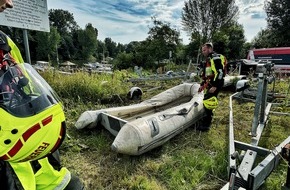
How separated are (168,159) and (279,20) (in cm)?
2612

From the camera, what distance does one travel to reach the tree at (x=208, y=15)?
75.0 ft

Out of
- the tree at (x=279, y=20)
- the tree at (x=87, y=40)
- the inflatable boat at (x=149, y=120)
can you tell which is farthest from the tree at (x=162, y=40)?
the tree at (x=87, y=40)

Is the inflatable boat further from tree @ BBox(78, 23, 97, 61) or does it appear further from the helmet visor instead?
tree @ BBox(78, 23, 97, 61)

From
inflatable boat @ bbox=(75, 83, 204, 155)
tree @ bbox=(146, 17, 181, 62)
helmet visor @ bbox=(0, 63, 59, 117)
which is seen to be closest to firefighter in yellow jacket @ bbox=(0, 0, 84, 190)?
helmet visor @ bbox=(0, 63, 59, 117)

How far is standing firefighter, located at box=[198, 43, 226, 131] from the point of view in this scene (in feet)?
14.8

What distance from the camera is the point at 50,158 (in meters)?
1.80

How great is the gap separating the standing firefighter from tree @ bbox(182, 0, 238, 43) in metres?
19.4

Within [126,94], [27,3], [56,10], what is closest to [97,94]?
[126,94]

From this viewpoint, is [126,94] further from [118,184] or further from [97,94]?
[118,184]

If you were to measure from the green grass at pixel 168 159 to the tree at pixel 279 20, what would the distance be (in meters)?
21.4

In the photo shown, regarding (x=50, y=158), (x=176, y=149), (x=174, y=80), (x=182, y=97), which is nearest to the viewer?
(x=50, y=158)

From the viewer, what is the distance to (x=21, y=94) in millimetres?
1166

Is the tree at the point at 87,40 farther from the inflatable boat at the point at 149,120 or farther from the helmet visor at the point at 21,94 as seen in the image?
the helmet visor at the point at 21,94

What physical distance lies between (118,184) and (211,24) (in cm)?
2288
